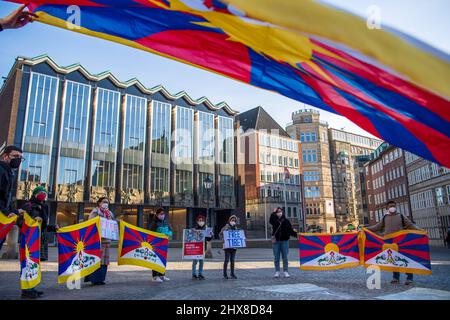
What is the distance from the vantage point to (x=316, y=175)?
8550 centimetres

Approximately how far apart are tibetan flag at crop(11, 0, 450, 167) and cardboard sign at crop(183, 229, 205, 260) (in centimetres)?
659

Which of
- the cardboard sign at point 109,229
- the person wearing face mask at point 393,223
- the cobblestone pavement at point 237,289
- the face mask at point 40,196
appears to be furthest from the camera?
the person wearing face mask at point 393,223

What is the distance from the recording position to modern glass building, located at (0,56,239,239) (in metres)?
39.2

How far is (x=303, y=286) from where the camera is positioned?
28.5 feet

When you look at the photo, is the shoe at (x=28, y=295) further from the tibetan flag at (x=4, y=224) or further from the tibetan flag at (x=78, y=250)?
the tibetan flag at (x=4, y=224)

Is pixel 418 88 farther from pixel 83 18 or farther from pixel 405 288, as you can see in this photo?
pixel 405 288

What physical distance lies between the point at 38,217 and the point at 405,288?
838cm

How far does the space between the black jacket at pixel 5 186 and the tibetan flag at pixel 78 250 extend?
1772 millimetres

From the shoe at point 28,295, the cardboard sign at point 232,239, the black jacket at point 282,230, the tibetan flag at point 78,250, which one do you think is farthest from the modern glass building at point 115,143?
the shoe at point 28,295

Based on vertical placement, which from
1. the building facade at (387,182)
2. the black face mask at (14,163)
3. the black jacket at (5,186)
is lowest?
the black jacket at (5,186)

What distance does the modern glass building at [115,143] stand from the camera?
39.2 metres

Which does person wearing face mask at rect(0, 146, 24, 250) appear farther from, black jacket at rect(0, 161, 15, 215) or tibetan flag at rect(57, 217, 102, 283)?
tibetan flag at rect(57, 217, 102, 283)

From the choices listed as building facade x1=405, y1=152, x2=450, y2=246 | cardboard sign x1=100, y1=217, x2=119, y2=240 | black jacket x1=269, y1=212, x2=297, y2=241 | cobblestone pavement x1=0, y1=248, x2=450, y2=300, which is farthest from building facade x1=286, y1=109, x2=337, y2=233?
cardboard sign x1=100, y1=217, x2=119, y2=240
